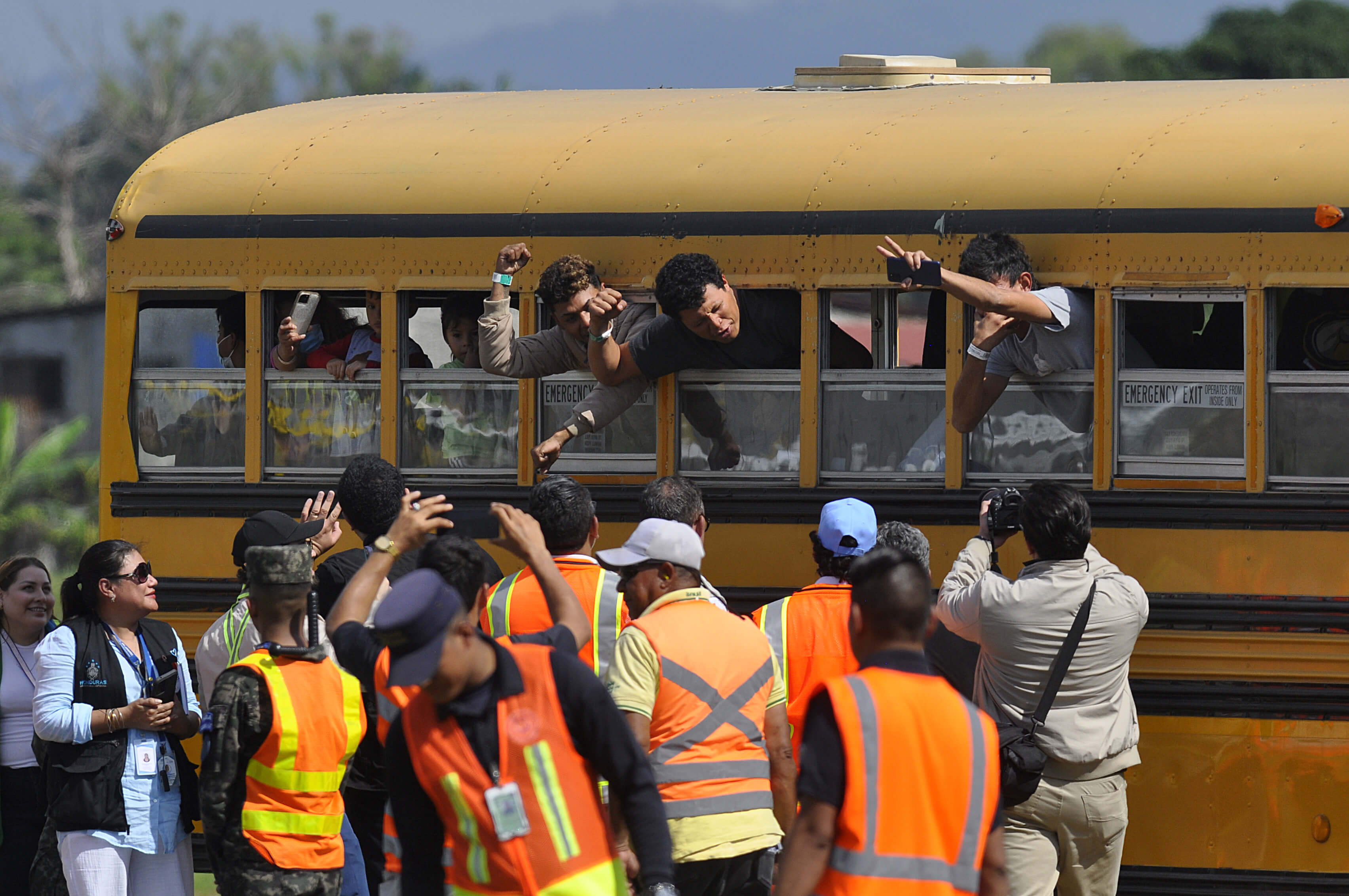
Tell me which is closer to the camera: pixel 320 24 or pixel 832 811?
pixel 832 811

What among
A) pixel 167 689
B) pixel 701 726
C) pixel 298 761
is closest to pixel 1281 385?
pixel 701 726

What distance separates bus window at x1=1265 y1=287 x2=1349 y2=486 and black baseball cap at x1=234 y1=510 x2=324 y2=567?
9.29ft

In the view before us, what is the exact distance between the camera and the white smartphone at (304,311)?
21.0ft

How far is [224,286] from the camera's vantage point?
6.49m

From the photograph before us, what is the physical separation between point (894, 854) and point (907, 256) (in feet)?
8.16

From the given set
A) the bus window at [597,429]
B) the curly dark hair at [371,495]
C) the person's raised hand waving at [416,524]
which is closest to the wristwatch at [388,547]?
the person's raised hand waving at [416,524]

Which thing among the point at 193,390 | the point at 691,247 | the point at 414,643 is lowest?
the point at 414,643

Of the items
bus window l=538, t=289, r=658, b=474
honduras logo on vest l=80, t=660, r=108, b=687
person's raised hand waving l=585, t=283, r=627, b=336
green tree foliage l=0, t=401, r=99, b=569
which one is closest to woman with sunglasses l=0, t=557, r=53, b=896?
honduras logo on vest l=80, t=660, r=108, b=687

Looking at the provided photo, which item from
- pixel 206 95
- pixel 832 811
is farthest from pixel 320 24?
pixel 832 811

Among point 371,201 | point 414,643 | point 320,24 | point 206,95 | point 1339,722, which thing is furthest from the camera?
point 320,24

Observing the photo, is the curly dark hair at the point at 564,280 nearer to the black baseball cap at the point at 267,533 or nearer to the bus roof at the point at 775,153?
the bus roof at the point at 775,153

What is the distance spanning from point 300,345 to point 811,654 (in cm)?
248

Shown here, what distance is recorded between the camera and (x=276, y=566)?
4250 mm

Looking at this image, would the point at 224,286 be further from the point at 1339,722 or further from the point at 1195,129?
the point at 1339,722
